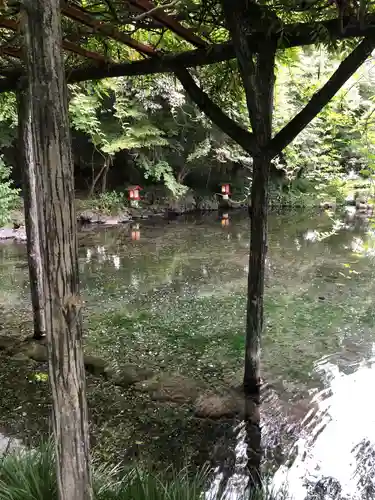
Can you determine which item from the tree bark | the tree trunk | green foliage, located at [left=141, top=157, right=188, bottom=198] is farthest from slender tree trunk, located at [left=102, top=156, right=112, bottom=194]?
the tree trunk

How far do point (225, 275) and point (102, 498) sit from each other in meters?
6.56

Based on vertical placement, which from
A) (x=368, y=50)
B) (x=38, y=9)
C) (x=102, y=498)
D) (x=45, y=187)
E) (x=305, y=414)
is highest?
(x=368, y=50)

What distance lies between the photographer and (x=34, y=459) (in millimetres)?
2527

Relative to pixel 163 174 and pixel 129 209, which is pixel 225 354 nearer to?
pixel 163 174

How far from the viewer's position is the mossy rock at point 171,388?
13.8 ft

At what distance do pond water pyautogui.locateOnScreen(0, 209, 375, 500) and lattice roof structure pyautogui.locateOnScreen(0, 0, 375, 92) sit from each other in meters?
3.05

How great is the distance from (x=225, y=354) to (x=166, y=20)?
3.54m

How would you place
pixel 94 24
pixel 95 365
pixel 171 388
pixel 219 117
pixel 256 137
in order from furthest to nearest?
pixel 95 365 < pixel 171 388 < pixel 219 117 < pixel 256 137 < pixel 94 24

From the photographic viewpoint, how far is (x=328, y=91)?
3.44 m

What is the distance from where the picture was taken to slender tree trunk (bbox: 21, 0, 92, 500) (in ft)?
5.41

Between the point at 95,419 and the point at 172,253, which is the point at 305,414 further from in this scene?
the point at 172,253

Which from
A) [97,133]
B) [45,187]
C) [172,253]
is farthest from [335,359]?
[97,133]

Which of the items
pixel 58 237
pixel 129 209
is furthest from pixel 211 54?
pixel 129 209

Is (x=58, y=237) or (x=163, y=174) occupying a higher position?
(x=163, y=174)
